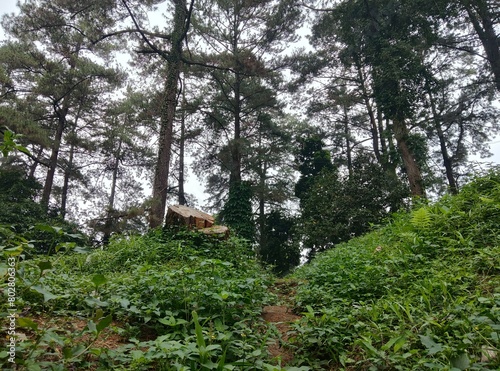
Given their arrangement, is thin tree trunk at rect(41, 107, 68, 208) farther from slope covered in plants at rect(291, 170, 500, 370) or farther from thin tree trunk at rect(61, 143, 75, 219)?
slope covered in plants at rect(291, 170, 500, 370)

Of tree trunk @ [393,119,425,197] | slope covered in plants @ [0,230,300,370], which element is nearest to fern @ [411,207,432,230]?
slope covered in plants @ [0,230,300,370]

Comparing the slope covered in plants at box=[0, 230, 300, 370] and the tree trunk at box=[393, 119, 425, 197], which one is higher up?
the tree trunk at box=[393, 119, 425, 197]

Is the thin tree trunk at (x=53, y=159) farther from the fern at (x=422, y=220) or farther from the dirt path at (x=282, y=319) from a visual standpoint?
the fern at (x=422, y=220)

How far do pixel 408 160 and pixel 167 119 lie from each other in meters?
8.05

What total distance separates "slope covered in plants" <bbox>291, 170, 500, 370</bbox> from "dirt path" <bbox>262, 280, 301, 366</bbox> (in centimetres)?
11

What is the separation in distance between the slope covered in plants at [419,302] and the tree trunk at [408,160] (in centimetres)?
586

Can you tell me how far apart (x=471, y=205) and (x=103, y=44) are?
15.8 meters

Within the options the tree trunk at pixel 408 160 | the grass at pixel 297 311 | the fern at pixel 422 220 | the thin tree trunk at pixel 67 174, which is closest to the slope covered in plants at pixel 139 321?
the grass at pixel 297 311

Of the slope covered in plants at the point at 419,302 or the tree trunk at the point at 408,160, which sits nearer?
the slope covered in plants at the point at 419,302

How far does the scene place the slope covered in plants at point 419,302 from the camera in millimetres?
1713

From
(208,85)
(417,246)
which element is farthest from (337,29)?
(417,246)

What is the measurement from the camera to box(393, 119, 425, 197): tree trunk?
9.63m

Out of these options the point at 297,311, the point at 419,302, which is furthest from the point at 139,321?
the point at 419,302

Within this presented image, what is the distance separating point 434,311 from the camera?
220 cm
